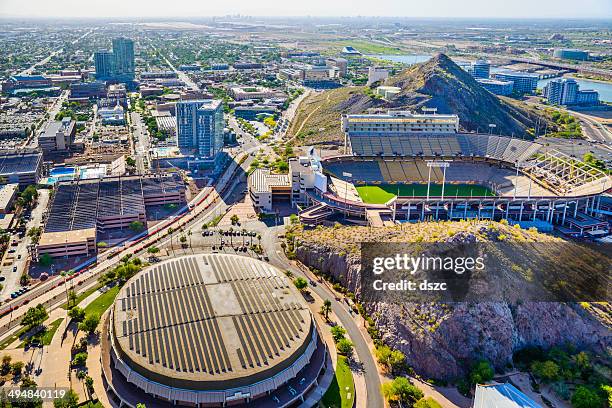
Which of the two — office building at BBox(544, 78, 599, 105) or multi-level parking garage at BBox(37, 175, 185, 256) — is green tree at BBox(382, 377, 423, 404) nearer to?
multi-level parking garage at BBox(37, 175, 185, 256)

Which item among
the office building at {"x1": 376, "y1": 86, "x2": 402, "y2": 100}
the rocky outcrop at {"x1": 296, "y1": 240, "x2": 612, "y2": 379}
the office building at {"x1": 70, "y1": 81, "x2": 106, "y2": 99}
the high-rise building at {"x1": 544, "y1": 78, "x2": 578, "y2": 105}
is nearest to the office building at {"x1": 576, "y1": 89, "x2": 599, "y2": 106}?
the high-rise building at {"x1": 544, "y1": 78, "x2": 578, "y2": 105}

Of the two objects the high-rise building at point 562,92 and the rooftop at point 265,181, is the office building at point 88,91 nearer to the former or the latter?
the rooftop at point 265,181

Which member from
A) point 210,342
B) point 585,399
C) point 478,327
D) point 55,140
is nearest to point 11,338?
point 210,342

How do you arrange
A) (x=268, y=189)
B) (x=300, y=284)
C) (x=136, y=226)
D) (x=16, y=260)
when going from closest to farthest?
(x=300, y=284) < (x=16, y=260) < (x=136, y=226) < (x=268, y=189)

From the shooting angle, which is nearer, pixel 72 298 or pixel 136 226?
pixel 72 298

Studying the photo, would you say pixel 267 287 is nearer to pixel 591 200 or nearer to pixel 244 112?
pixel 591 200

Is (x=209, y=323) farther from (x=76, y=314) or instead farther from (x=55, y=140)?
(x=55, y=140)
